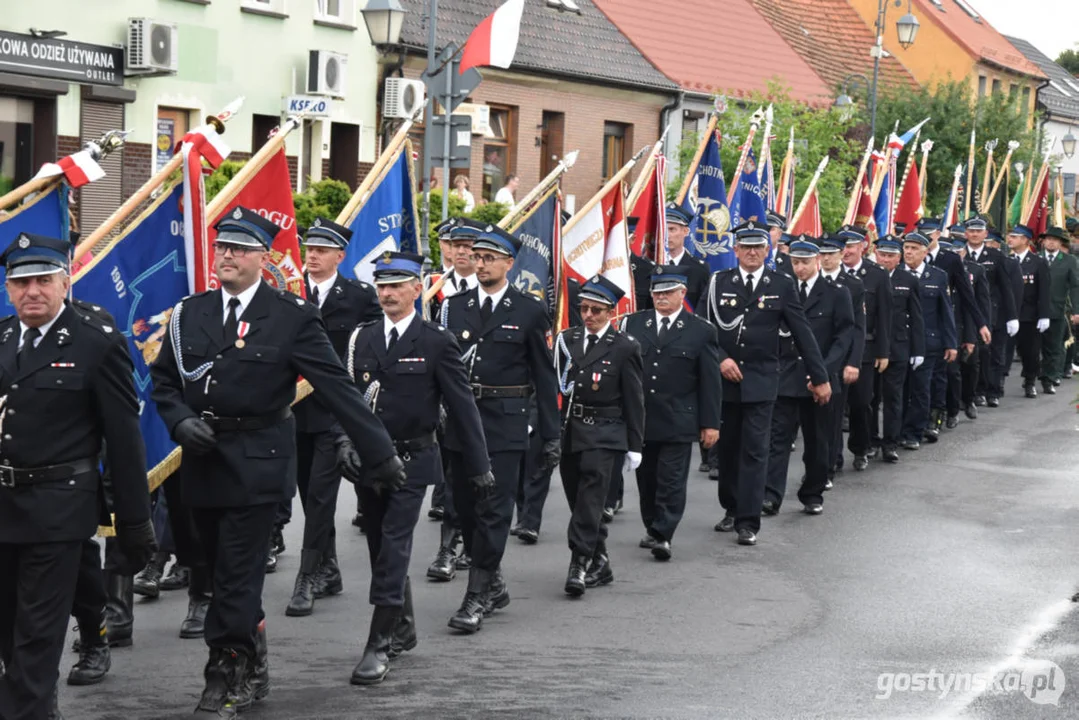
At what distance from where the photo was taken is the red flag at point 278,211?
1025 centimetres

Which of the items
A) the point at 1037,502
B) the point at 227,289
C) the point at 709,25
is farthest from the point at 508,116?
the point at 227,289

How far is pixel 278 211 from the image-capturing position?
1052 centimetres

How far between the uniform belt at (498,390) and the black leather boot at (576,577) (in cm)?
102

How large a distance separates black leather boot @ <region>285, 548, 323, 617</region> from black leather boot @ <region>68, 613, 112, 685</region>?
1.59 metres

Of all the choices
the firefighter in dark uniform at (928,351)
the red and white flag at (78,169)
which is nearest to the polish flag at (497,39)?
the firefighter in dark uniform at (928,351)

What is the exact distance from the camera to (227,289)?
295 inches

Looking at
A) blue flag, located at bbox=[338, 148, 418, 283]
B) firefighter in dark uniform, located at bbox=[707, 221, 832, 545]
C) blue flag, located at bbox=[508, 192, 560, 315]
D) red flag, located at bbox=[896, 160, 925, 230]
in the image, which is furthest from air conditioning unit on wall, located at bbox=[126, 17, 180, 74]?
firefighter in dark uniform, located at bbox=[707, 221, 832, 545]

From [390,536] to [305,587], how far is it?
139cm

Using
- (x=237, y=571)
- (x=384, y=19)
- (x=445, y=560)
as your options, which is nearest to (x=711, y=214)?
(x=384, y=19)

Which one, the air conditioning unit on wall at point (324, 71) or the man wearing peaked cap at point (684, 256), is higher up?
the air conditioning unit on wall at point (324, 71)

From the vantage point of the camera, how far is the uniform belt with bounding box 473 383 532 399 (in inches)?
385

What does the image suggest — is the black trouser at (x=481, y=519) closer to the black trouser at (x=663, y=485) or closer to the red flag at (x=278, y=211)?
the red flag at (x=278, y=211)

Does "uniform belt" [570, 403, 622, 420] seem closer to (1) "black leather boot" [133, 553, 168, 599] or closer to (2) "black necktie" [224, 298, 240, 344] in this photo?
(1) "black leather boot" [133, 553, 168, 599]

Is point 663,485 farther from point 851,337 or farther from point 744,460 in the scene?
point 851,337
